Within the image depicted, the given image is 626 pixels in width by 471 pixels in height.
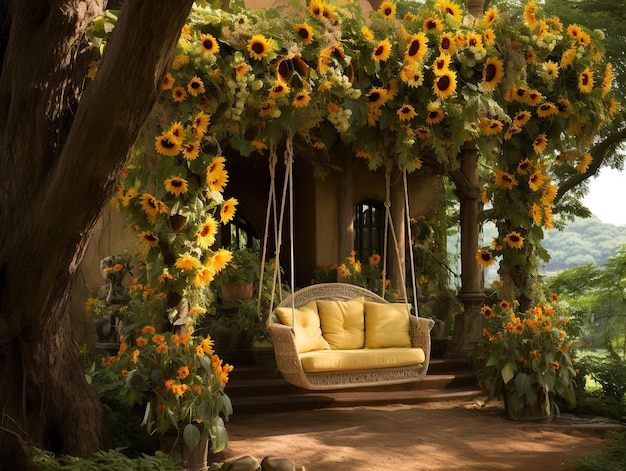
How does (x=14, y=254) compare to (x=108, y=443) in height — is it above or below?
above

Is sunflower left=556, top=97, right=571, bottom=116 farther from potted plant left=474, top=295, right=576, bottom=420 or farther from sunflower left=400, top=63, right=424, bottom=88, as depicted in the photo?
potted plant left=474, top=295, right=576, bottom=420

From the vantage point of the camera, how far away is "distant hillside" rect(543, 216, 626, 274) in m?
32.2

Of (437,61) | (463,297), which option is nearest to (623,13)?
(463,297)

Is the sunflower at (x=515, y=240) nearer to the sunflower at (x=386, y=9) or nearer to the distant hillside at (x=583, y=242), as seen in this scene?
the sunflower at (x=386, y=9)

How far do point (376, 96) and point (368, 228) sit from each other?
5.25m

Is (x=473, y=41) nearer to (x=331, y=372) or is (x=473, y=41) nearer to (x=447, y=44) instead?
(x=447, y=44)

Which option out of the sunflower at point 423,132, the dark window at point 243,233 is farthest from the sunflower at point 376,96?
the dark window at point 243,233

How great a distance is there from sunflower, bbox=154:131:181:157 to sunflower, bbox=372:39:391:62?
1737 millimetres

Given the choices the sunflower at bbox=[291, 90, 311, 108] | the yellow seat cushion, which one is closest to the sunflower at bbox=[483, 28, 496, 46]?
the sunflower at bbox=[291, 90, 311, 108]

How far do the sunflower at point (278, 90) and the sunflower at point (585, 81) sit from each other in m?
2.56

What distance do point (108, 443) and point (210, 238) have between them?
4.41 feet

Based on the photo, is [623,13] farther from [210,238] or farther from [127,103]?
[127,103]

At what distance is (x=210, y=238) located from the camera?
4875 millimetres

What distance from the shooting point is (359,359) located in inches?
242
